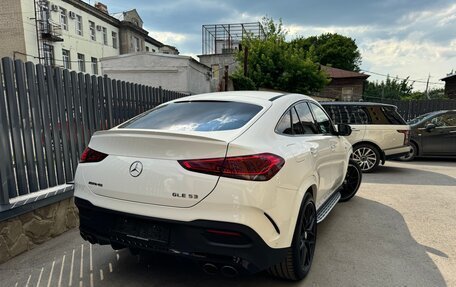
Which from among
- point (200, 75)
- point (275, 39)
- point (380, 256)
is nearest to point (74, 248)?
point (380, 256)

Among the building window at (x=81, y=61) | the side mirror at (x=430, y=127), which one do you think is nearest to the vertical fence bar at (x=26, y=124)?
the side mirror at (x=430, y=127)

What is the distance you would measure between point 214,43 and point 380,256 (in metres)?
24.1

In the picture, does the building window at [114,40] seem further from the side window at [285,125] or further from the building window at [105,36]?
the side window at [285,125]

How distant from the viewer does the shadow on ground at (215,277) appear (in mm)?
2857

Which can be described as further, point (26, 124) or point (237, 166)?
point (26, 124)

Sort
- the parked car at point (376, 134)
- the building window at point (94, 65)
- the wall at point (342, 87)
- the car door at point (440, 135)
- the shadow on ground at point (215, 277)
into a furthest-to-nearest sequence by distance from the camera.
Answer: the wall at point (342, 87) < the building window at point (94, 65) < the car door at point (440, 135) < the parked car at point (376, 134) < the shadow on ground at point (215, 277)

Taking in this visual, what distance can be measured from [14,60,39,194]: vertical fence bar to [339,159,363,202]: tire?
442 cm

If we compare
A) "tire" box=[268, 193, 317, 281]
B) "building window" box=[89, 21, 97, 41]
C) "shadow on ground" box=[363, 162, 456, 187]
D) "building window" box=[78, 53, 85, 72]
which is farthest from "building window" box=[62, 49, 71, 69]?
"tire" box=[268, 193, 317, 281]

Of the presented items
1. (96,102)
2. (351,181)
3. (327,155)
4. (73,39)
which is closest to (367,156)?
(351,181)

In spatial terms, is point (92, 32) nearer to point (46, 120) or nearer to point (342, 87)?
point (342, 87)

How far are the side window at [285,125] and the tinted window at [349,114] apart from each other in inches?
222

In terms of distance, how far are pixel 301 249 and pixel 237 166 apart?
1.15 meters

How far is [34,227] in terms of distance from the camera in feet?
11.8

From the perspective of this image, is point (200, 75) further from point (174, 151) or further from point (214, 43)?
point (174, 151)
